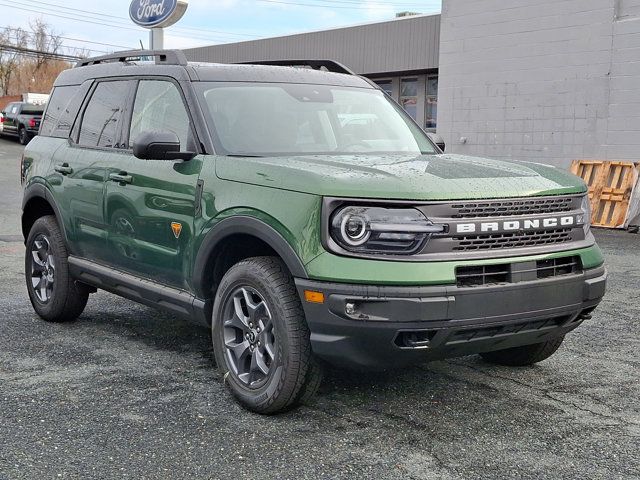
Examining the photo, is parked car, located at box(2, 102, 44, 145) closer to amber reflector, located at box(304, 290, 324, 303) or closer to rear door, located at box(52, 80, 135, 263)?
rear door, located at box(52, 80, 135, 263)

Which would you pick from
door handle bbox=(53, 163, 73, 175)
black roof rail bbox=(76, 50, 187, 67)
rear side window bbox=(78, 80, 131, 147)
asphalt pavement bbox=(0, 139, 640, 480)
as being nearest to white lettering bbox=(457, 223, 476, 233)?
asphalt pavement bbox=(0, 139, 640, 480)

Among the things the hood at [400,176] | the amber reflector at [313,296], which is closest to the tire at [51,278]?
Answer: the hood at [400,176]

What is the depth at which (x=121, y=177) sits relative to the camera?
4934 millimetres

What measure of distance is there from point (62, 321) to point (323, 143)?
2.70m

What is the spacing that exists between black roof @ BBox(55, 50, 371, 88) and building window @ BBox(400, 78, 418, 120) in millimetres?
20685

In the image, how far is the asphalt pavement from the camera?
11.0 feet

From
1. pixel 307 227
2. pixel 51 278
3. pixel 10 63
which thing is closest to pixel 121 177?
pixel 51 278

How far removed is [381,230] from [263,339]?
3.03 ft

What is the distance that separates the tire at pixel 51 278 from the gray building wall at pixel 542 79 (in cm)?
1164

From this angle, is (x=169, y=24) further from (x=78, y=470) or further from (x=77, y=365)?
(x=78, y=470)

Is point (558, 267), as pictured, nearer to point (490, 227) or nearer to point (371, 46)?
point (490, 227)

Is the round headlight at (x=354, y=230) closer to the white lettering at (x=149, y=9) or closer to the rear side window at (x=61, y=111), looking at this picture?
the rear side window at (x=61, y=111)

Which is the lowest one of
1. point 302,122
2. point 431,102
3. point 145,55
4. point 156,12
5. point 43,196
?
point 43,196

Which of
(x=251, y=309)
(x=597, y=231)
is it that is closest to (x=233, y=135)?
(x=251, y=309)
